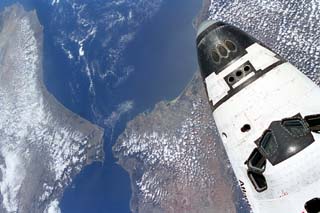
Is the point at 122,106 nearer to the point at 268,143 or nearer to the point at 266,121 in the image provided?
the point at 266,121

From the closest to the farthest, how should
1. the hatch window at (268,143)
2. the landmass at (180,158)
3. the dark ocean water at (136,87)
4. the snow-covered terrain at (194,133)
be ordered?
the hatch window at (268,143)
the snow-covered terrain at (194,133)
the landmass at (180,158)
the dark ocean water at (136,87)

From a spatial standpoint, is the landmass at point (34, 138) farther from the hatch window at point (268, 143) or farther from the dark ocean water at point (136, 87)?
the hatch window at point (268, 143)

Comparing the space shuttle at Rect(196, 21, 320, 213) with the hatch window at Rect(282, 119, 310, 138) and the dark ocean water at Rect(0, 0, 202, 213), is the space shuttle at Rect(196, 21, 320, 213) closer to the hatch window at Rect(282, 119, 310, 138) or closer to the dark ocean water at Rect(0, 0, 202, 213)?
the hatch window at Rect(282, 119, 310, 138)

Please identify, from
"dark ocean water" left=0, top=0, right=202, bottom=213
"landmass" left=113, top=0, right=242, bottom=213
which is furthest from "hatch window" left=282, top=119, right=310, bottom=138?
"dark ocean water" left=0, top=0, right=202, bottom=213

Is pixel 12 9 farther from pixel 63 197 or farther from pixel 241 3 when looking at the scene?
pixel 241 3

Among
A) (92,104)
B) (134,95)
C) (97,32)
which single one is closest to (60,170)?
(92,104)

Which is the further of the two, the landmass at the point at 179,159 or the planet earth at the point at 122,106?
the planet earth at the point at 122,106

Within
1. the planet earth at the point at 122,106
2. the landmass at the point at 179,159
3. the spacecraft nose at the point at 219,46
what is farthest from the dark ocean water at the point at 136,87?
the spacecraft nose at the point at 219,46
